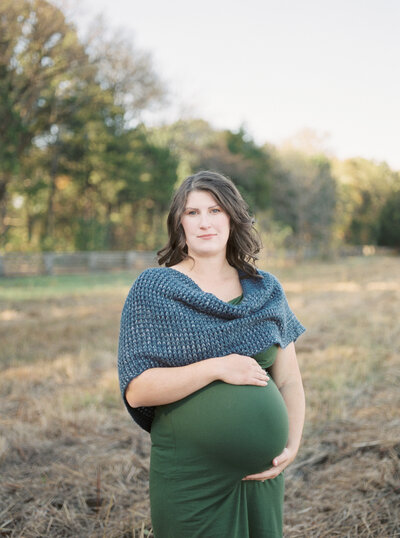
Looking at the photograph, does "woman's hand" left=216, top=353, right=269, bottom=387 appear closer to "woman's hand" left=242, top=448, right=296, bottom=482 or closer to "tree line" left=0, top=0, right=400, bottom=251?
"woman's hand" left=242, top=448, right=296, bottom=482

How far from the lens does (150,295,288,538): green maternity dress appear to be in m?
1.73

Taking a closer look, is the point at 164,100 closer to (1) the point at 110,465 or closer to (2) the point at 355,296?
(2) the point at 355,296

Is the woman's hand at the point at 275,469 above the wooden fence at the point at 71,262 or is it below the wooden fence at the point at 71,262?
above

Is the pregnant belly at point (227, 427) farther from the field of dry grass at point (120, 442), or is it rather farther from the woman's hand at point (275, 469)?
the field of dry grass at point (120, 442)

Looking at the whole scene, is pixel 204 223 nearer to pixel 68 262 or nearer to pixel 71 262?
pixel 68 262

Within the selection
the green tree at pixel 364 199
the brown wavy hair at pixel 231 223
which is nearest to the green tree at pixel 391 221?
the green tree at pixel 364 199

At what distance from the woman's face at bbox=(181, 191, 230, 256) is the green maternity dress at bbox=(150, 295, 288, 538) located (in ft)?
1.71

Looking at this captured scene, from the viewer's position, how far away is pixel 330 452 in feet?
11.5

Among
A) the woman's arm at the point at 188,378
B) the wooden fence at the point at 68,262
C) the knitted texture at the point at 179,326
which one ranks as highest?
the knitted texture at the point at 179,326

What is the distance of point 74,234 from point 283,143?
742 inches

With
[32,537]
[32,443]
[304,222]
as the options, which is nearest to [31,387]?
[32,443]

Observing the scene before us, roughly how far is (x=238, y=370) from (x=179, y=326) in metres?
0.26

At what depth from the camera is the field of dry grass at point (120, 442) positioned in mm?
2723

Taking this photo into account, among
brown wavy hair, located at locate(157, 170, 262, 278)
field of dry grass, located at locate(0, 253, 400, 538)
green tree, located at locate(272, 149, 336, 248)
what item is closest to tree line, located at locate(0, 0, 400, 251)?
green tree, located at locate(272, 149, 336, 248)
